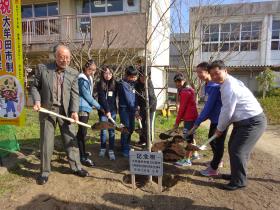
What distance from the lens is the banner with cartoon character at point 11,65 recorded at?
146 inches

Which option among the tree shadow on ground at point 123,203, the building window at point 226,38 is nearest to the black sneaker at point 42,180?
the tree shadow on ground at point 123,203

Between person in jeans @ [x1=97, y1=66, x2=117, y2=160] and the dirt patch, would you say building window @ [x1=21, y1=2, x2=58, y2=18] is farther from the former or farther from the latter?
the dirt patch

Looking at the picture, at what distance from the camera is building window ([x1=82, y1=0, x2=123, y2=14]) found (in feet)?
37.7

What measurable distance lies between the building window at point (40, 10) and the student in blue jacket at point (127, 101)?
982 centimetres

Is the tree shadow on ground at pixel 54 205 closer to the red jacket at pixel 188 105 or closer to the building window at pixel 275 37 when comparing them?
the red jacket at pixel 188 105

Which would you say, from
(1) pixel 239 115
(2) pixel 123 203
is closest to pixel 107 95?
(2) pixel 123 203

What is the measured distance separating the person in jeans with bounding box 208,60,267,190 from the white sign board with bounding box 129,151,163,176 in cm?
85

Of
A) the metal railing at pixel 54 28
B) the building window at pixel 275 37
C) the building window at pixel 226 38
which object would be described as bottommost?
the building window at pixel 226 38

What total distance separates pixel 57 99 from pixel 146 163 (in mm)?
1432

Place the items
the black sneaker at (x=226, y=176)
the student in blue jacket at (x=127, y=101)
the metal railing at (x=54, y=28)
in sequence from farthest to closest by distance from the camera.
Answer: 1. the metal railing at (x=54, y=28)
2. the student in blue jacket at (x=127, y=101)
3. the black sneaker at (x=226, y=176)

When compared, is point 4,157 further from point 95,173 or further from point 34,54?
point 34,54

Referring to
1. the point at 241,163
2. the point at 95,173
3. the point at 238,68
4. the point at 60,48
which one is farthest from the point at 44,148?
the point at 238,68

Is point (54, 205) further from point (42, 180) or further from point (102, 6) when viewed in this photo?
point (102, 6)

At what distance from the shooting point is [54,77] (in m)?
3.42
